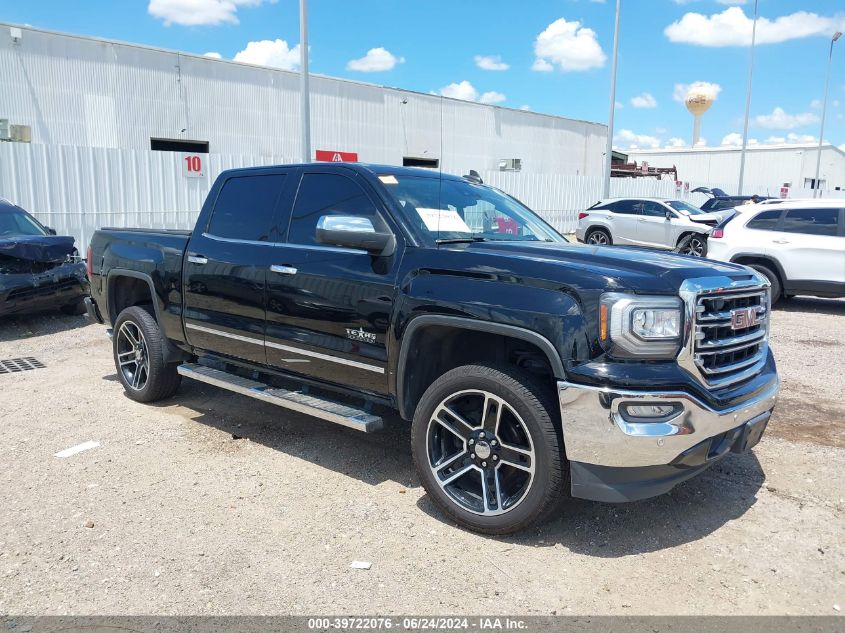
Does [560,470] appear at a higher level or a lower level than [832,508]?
higher

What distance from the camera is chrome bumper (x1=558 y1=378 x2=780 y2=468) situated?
3.11m

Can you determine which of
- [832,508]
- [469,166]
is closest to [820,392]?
[832,508]

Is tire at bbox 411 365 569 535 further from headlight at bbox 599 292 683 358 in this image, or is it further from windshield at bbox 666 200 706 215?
windshield at bbox 666 200 706 215

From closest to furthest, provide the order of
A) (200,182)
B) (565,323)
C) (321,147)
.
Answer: (565,323) → (200,182) → (321,147)

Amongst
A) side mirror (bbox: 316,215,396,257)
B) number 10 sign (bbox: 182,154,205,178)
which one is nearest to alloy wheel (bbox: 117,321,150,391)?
side mirror (bbox: 316,215,396,257)

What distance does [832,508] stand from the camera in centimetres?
→ 393

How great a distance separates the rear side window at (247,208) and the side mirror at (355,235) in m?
0.94

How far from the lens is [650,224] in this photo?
18031mm

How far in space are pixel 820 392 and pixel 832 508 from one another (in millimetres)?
2613

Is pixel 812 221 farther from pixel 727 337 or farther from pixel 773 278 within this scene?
pixel 727 337

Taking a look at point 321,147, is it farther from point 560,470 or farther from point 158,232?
point 560,470

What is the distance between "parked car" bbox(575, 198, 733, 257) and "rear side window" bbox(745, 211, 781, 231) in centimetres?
524

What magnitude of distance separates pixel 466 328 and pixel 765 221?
30.6 feet

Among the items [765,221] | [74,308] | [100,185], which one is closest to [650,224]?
[765,221]
